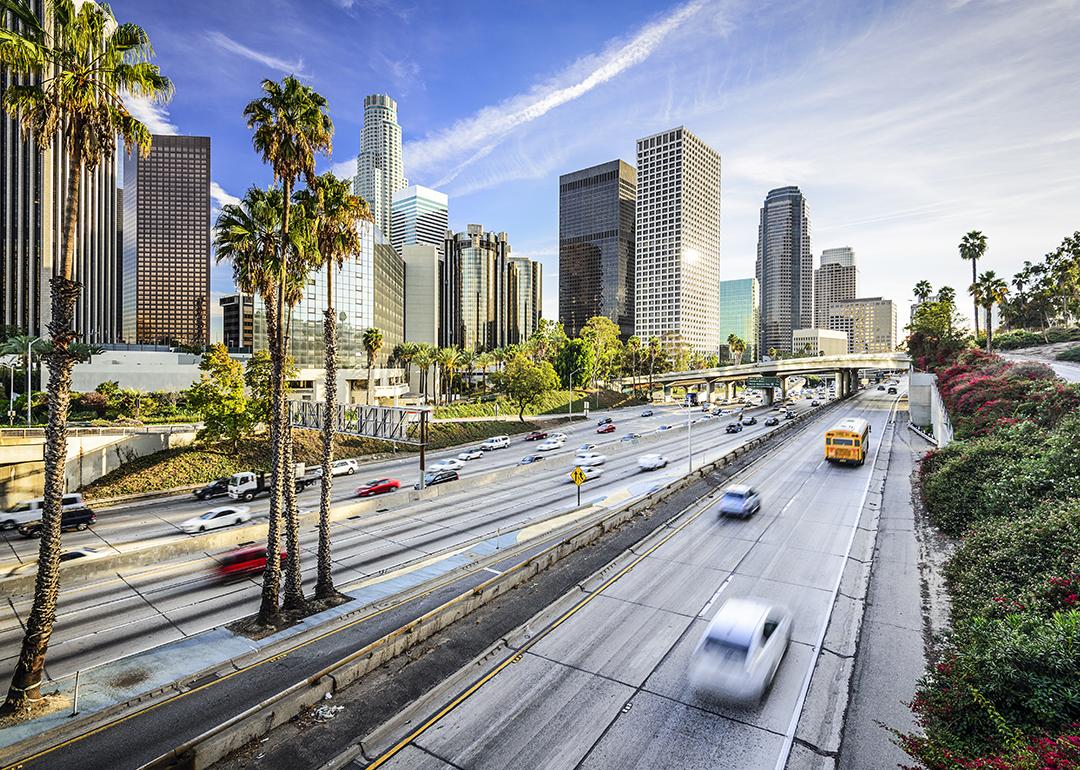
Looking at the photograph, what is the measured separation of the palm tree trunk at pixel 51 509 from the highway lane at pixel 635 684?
9.98 m

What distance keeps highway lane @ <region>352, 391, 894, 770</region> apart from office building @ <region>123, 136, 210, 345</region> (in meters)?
184

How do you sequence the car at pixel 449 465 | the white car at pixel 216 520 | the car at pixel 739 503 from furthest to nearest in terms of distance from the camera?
the car at pixel 449 465, the white car at pixel 216 520, the car at pixel 739 503

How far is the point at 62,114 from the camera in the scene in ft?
47.2

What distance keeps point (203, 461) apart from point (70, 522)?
49.5 ft

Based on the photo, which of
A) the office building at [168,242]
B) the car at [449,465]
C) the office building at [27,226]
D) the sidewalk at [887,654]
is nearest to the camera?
the sidewalk at [887,654]

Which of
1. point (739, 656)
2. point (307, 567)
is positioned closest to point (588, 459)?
point (307, 567)

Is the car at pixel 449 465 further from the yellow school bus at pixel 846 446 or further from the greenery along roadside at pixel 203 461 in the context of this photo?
the yellow school bus at pixel 846 446

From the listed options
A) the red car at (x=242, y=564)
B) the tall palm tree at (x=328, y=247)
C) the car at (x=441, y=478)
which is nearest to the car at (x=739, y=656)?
the tall palm tree at (x=328, y=247)

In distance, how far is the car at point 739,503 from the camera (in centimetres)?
2912

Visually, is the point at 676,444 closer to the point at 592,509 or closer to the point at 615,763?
the point at 592,509

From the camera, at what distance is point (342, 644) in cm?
1652

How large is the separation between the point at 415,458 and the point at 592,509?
2818 centimetres

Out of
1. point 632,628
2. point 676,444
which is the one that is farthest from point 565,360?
point 632,628

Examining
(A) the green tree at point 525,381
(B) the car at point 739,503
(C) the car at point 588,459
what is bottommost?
(C) the car at point 588,459
